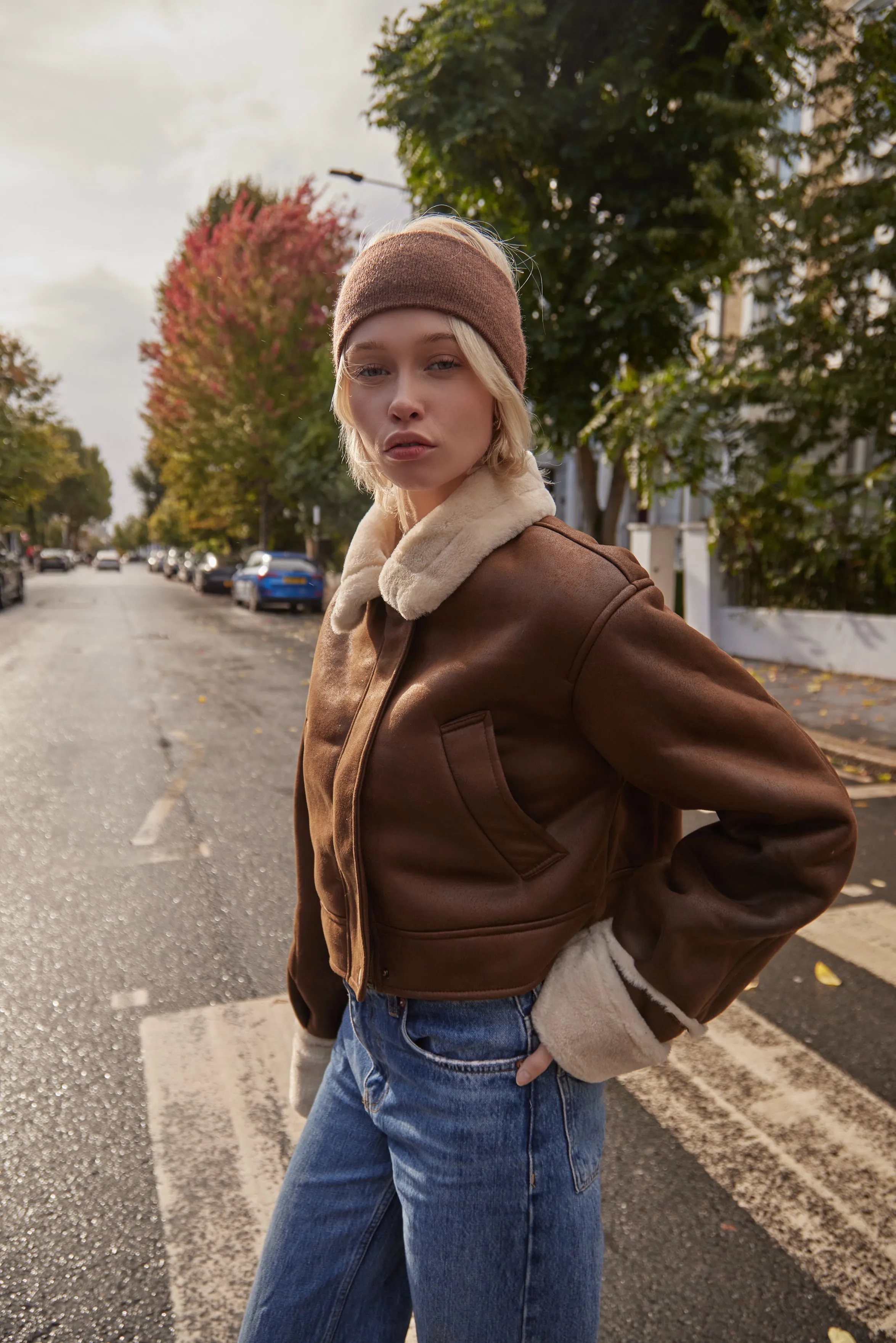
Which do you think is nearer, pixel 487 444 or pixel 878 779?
pixel 487 444

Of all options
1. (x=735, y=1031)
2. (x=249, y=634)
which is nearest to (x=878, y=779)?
(x=735, y=1031)

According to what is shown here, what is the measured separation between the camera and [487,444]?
1376 mm

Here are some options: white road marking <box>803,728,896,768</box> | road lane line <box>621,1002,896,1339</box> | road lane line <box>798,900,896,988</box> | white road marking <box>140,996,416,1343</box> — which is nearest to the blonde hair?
white road marking <box>140,996,416,1343</box>

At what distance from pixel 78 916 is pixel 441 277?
390cm

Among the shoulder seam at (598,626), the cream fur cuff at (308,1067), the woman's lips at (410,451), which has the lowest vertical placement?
the cream fur cuff at (308,1067)

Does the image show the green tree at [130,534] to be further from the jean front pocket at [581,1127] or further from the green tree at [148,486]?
the jean front pocket at [581,1127]

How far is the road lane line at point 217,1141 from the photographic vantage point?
2.26 meters

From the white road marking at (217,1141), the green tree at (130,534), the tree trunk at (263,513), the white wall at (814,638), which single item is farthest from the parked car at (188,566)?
the green tree at (130,534)

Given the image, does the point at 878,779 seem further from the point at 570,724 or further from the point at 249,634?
the point at 249,634

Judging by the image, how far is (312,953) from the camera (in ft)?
5.53

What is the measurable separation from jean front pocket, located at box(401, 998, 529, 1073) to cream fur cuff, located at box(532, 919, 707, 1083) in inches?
1.2

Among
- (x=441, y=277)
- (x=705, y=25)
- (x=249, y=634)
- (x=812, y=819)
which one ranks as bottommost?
(x=249, y=634)

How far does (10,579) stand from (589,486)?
1700cm

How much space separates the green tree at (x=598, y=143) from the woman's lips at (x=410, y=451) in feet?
37.4
